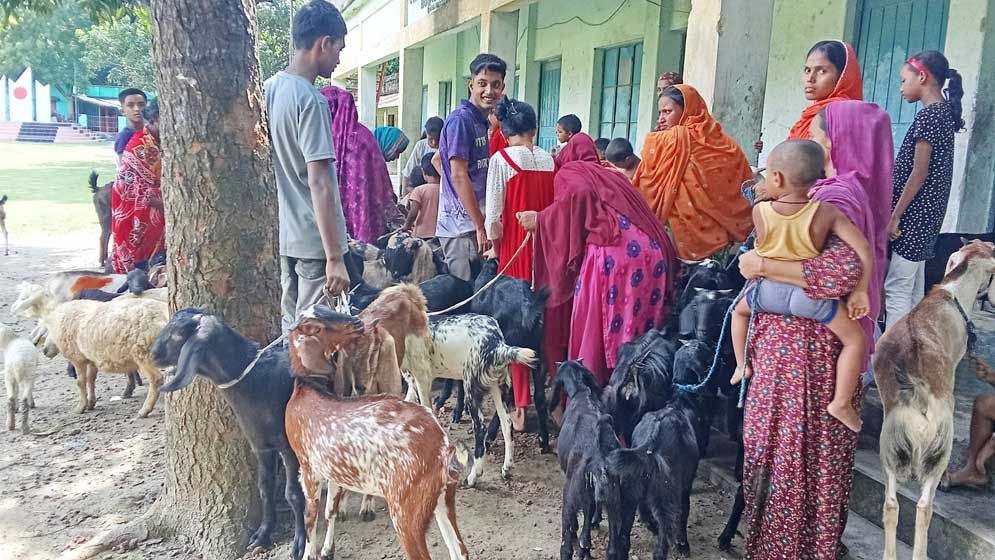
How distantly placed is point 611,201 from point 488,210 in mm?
773

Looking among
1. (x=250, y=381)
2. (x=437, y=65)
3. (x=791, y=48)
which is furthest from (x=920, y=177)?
(x=437, y=65)

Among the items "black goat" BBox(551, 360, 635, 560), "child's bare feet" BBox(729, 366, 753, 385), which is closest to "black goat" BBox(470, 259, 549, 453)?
"black goat" BBox(551, 360, 635, 560)

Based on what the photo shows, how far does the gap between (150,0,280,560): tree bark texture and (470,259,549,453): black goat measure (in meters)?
1.37

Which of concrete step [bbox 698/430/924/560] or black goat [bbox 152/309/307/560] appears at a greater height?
black goat [bbox 152/309/307/560]

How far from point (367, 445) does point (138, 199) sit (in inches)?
167

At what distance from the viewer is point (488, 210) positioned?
4.28 m

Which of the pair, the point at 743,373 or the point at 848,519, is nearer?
the point at 743,373

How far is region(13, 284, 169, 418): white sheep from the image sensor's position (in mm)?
4770

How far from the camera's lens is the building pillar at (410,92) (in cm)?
1404

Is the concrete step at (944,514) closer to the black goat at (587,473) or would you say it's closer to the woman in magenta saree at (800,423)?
the woman in magenta saree at (800,423)

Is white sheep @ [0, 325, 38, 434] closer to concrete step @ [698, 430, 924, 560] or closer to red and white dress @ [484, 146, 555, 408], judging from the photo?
red and white dress @ [484, 146, 555, 408]

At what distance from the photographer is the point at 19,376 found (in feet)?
15.1

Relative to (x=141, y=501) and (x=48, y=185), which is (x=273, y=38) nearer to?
(x=48, y=185)

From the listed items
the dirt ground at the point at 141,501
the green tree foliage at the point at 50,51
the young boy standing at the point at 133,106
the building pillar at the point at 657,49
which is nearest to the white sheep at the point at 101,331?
the dirt ground at the point at 141,501
